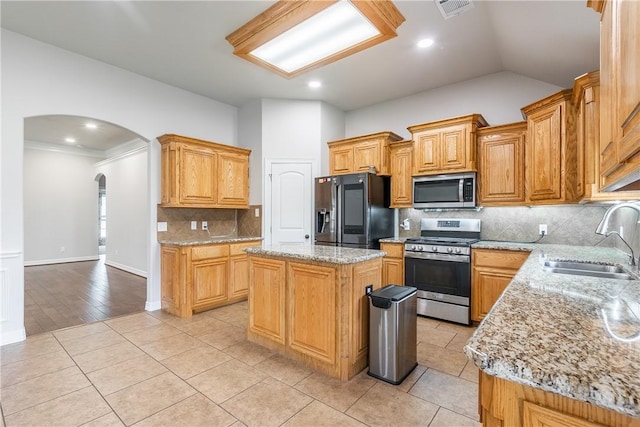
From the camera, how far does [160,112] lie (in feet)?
14.0

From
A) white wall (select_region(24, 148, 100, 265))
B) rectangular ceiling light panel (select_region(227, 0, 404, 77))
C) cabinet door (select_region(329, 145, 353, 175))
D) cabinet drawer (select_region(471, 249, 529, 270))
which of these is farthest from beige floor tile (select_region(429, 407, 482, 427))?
white wall (select_region(24, 148, 100, 265))

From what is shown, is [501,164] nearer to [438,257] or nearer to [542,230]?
[542,230]

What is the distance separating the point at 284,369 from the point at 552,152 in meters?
3.29

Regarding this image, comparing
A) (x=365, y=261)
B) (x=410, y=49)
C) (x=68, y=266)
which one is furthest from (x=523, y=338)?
(x=68, y=266)

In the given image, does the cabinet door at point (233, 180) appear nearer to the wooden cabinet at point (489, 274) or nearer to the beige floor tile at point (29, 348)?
the beige floor tile at point (29, 348)

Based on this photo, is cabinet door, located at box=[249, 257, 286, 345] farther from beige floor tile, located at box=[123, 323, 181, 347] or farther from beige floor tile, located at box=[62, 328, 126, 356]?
beige floor tile, located at box=[62, 328, 126, 356]

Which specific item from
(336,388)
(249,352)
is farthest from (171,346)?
(336,388)

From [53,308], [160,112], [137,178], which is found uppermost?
[160,112]

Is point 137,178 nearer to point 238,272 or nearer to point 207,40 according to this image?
point 238,272

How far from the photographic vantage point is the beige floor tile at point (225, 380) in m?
2.18

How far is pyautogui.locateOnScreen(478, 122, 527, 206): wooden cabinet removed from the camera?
11.4 ft

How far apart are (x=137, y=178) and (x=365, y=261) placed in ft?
19.7

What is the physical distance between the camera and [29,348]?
2.89 metres

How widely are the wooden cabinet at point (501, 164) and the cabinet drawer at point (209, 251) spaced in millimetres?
3379
